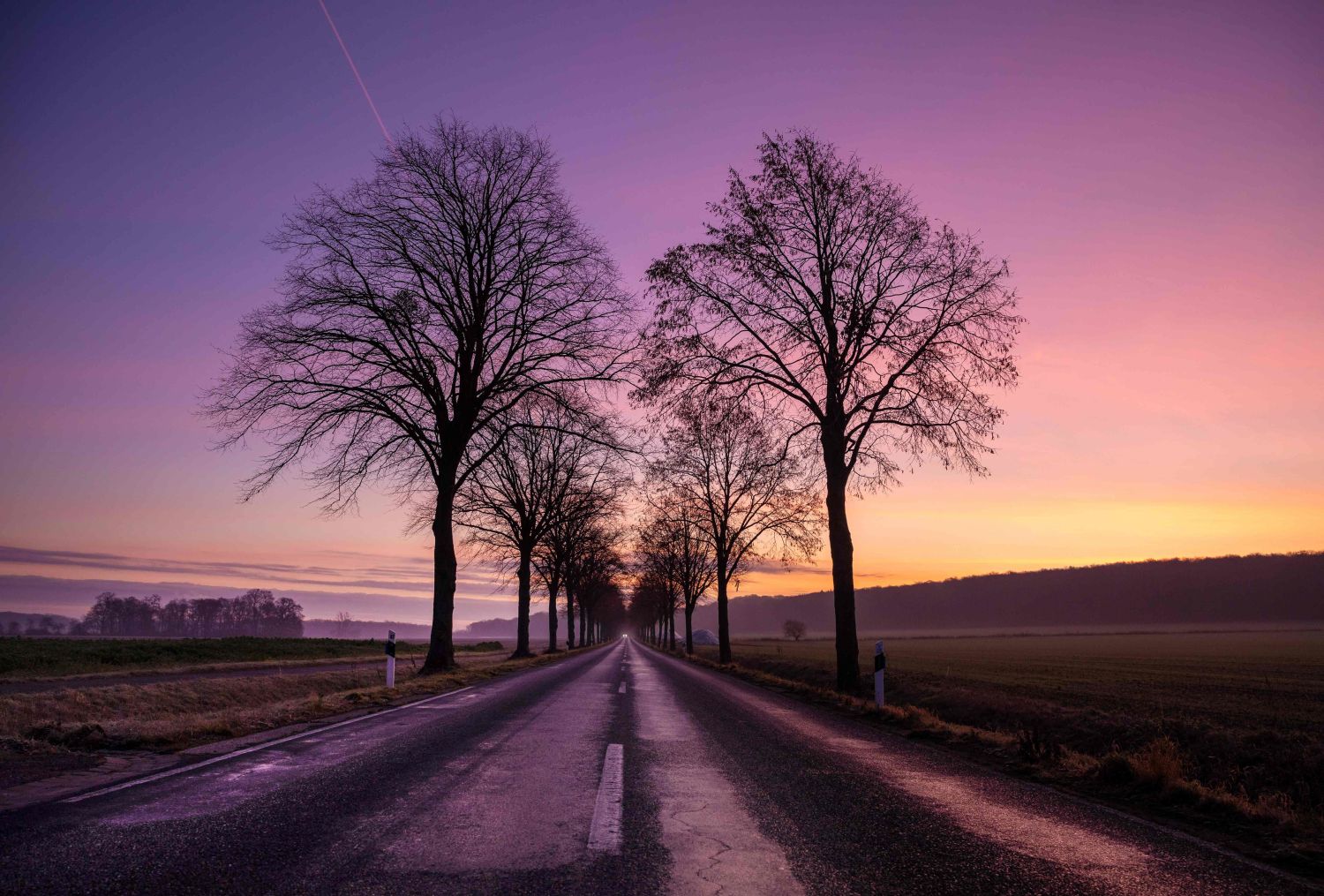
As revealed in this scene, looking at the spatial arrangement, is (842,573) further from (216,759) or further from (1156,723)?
(216,759)

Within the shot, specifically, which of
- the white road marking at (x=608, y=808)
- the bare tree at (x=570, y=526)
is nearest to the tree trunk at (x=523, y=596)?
the bare tree at (x=570, y=526)

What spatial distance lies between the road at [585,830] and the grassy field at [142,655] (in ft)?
81.1

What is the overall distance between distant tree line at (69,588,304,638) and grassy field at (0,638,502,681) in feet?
475

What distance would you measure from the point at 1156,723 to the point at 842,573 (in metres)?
6.29

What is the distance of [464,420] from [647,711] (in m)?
11.6

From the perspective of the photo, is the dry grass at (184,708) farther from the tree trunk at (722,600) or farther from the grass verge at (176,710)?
the tree trunk at (722,600)

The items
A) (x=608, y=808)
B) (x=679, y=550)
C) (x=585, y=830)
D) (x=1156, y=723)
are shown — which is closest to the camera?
(x=585, y=830)

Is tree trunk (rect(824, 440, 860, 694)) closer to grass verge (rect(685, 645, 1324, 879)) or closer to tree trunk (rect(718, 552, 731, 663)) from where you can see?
grass verge (rect(685, 645, 1324, 879))

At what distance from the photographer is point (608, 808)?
14.9 feet

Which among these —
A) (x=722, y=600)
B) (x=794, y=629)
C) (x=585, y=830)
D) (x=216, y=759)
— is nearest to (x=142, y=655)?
(x=722, y=600)

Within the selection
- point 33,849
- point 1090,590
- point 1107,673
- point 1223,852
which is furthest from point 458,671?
point 1090,590

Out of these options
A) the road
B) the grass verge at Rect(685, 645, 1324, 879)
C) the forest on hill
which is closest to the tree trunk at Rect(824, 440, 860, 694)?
the grass verge at Rect(685, 645, 1324, 879)

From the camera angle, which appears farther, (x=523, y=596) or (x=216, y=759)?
(x=523, y=596)

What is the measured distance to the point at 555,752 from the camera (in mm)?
6746
